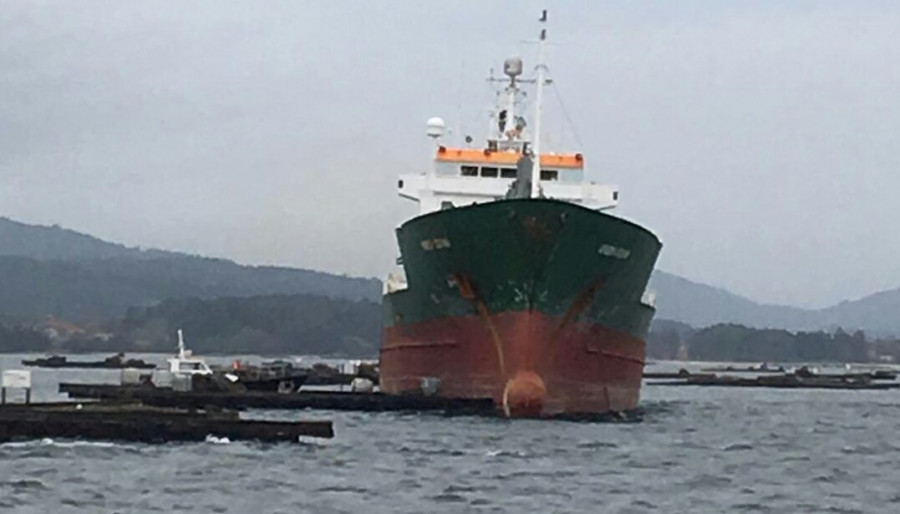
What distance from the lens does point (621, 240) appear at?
44.8m

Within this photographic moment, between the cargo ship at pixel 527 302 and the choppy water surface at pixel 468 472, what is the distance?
4.99 ft

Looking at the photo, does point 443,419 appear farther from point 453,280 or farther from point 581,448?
point 581,448

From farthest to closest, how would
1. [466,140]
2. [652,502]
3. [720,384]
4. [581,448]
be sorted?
[720,384]
[466,140]
[581,448]
[652,502]

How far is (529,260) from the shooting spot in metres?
42.5

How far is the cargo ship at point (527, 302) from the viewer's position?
140 feet

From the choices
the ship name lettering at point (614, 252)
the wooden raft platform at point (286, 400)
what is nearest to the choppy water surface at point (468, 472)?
the wooden raft platform at point (286, 400)

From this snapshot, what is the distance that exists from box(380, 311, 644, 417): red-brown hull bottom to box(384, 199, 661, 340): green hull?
1.16ft

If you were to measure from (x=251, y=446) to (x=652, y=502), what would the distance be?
965 cm

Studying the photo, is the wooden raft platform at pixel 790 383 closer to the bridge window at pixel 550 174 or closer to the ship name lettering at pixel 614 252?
the bridge window at pixel 550 174

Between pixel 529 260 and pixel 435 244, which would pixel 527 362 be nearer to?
pixel 529 260

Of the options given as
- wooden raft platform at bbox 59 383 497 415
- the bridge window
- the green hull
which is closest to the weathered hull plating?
the green hull

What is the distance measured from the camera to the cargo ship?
42656 millimetres

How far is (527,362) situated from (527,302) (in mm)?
1452

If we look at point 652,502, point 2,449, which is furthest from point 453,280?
point 652,502
